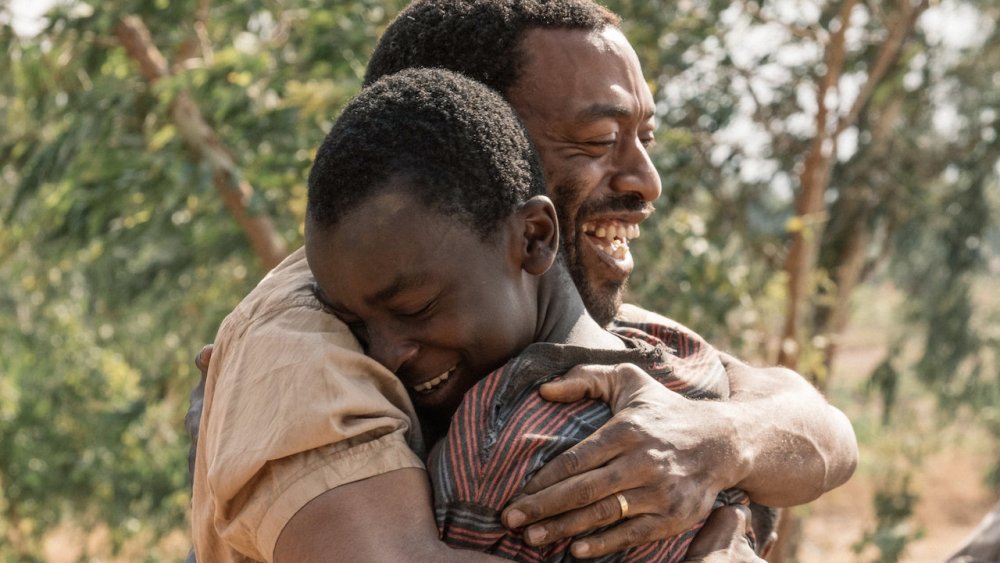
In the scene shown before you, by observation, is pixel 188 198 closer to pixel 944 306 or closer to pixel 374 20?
pixel 374 20

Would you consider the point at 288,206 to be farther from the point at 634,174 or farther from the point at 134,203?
the point at 634,174

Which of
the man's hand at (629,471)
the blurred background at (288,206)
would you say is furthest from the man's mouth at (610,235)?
the blurred background at (288,206)

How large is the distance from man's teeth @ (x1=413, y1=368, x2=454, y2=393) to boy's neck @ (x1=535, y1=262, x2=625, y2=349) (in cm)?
17

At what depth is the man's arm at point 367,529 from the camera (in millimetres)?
1570

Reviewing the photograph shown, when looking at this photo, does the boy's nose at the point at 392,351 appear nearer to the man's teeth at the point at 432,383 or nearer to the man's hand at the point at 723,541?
the man's teeth at the point at 432,383

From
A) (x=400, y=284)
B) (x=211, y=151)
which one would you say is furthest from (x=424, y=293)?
Answer: (x=211, y=151)

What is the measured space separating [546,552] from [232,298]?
6.69 metres

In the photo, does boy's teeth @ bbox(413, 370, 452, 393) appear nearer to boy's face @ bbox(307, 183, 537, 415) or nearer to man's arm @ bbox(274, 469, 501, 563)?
boy's face @ bbox(307, 183, 537, 415)

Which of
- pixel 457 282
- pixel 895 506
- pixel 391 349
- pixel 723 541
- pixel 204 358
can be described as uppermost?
pixel 457 282

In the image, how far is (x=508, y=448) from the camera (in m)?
1.66

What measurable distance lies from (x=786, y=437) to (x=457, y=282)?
2.47ft

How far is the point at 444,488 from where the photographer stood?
65.4 inches

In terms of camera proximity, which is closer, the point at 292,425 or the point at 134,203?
the point at 292,425

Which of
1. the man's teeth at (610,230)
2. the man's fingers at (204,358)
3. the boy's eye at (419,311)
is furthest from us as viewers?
the man's teeth at (610,230)
